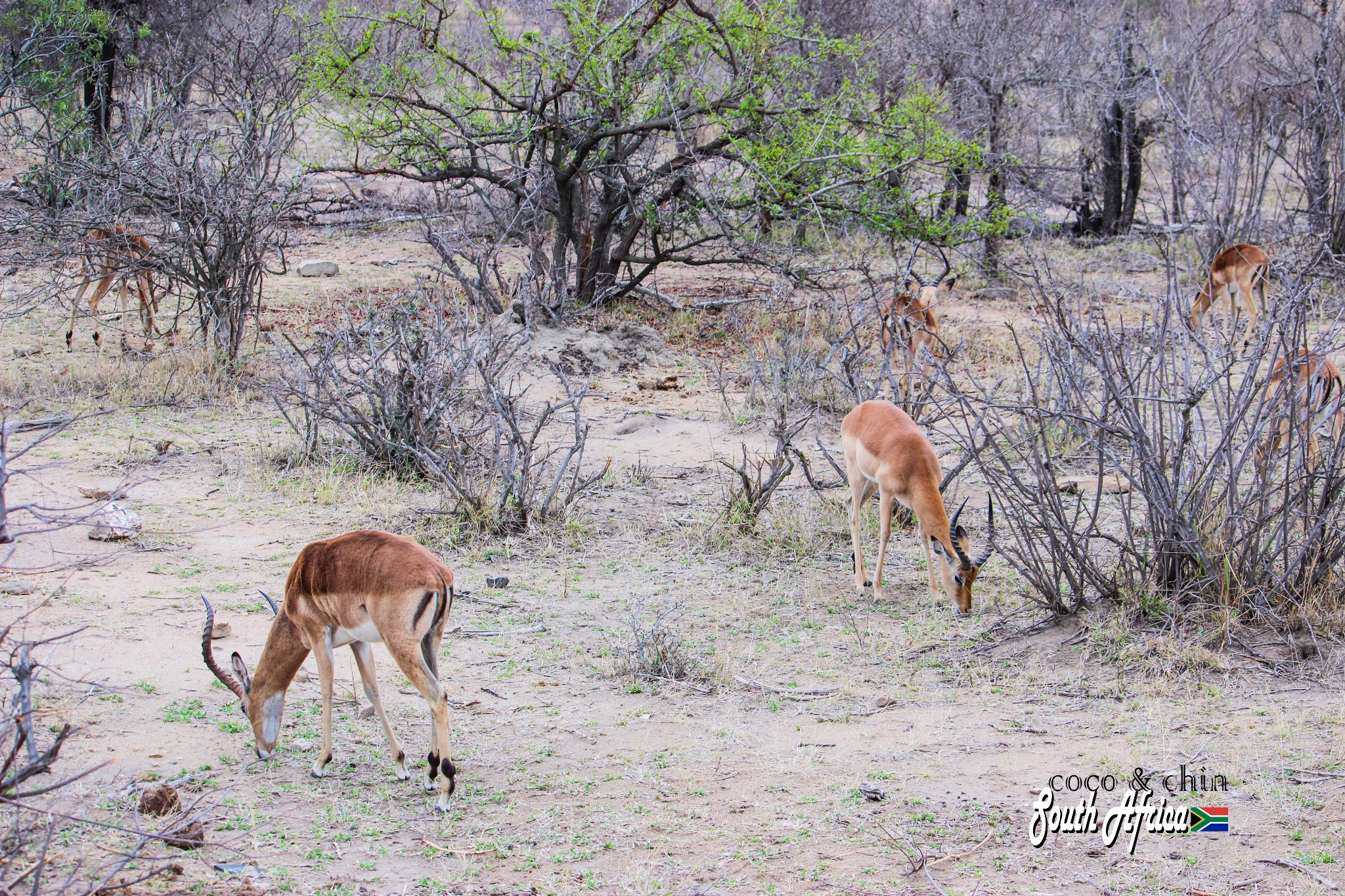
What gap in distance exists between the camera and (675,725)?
5.12m

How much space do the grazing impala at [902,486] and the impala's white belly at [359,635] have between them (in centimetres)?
326

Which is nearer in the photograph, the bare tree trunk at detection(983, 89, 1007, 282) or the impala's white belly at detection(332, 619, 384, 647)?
the impala's white belly at detection(332, 619, 384, 647)

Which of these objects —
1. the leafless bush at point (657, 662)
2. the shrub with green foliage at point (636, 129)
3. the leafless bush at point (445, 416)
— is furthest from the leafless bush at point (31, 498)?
the shrub with green foliage at point (636, 129)

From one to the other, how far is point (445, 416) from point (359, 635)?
394 cm

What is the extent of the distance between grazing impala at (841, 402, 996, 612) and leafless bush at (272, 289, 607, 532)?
5.74 ft

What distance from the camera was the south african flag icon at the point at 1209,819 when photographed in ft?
13.4

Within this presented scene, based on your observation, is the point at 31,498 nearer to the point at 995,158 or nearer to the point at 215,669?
the point at 215,669

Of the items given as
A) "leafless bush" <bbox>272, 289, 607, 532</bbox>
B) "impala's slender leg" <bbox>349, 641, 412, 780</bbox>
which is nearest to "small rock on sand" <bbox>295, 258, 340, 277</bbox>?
"leafless bush" <bbox>272, 289, 607, 532</bbox>

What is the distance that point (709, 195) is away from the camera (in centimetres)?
1303

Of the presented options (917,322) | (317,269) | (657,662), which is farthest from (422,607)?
(317,269)

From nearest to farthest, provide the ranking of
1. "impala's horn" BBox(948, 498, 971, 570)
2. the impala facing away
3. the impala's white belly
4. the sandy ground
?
the sandy ground → the impala's white belly → "impala's horn" BBox(948, 498, 971, 570) → the impala facing away

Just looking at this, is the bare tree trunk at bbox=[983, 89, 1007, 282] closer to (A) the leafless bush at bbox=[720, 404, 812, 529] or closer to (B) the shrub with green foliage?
(B) the shrub with green foliage

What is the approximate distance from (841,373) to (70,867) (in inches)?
308

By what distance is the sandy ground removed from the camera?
→ 390cm
